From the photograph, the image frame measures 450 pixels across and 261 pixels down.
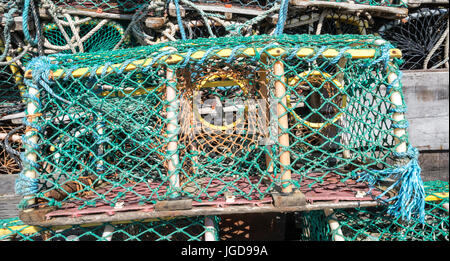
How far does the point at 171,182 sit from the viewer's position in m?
1.55

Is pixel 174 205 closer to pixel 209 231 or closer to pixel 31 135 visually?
pixel 209 231

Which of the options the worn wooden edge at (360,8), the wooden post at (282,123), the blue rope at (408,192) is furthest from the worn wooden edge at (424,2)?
the wooden post at (282,123)

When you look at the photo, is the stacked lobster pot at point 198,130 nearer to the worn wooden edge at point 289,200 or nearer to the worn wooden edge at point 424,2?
the worn wooden edge at point 289,200

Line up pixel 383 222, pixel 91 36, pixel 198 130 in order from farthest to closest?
pixel 91 36 < pixel 198 130 < pixel 383 222

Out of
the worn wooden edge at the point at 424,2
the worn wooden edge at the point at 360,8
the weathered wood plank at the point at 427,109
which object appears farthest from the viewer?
the worn wooden edge at the point at 424,2

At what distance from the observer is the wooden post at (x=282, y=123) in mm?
1517

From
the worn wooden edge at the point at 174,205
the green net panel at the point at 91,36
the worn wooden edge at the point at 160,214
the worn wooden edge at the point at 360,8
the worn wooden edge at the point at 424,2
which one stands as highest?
the worn wooden edge at the point at 424,2

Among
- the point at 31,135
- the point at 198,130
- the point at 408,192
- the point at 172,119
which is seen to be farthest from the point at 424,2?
the point at 31,135

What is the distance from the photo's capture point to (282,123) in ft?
5.07
